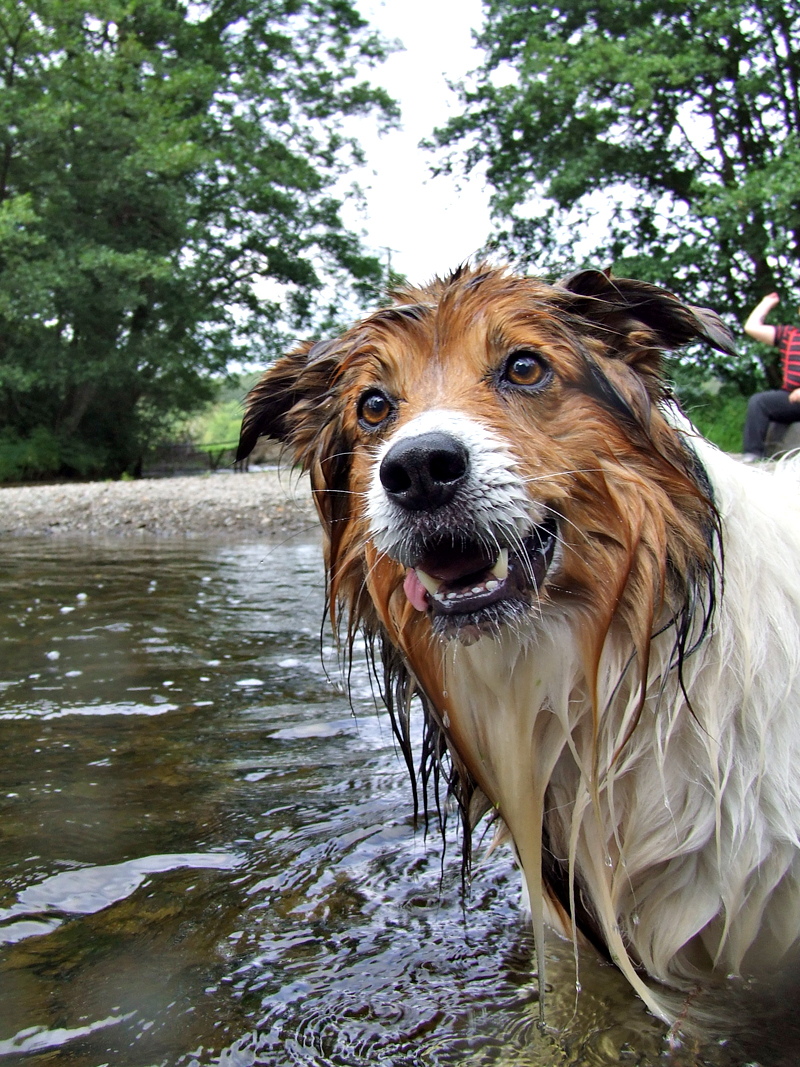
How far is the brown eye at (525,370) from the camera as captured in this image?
260 cm

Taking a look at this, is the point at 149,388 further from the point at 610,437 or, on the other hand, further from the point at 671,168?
the point at 610,437

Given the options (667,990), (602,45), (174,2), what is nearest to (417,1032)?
(667,990)

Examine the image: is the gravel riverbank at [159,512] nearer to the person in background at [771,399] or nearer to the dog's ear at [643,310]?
the person in background at [771,399]

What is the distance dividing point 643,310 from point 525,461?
0.59m

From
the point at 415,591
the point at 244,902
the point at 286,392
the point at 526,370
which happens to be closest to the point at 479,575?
the point at 415,591

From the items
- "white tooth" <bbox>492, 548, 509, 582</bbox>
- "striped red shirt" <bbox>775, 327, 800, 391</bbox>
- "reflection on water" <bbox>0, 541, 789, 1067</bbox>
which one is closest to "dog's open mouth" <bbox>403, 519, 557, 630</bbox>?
"white tooth" <bbox>492, 548, 509, 582</bbox>

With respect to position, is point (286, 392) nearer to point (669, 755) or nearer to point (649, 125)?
point (669, 755)

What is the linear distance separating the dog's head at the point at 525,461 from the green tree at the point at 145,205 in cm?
2110

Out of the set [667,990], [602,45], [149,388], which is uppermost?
[602,45]

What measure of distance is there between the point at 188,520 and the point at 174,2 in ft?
66.8

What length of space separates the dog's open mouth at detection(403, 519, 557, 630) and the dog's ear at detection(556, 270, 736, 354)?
643 millimetres

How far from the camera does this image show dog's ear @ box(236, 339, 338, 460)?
317 cm

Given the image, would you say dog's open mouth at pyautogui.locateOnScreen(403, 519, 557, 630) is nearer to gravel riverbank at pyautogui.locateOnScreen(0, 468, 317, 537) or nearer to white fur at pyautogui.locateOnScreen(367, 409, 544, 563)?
white fur at pyautogui.locateOnScreen(367, 409, 544, 563)

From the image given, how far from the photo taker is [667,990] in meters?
2.51
